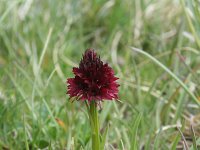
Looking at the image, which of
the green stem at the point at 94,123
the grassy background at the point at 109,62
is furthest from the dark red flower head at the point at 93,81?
the grassy background at the point at 109,62

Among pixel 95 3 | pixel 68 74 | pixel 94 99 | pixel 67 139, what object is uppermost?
pixel 95 3

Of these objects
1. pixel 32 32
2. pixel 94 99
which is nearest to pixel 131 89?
pixel 32 32

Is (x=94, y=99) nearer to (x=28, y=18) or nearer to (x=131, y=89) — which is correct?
(x=131, y=89)

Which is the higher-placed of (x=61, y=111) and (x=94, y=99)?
(x=61, y=111)

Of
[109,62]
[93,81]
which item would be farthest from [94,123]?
[109,62]

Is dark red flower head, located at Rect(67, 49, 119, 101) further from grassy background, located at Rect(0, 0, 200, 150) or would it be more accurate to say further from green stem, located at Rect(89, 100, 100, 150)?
grassy background, located at Rect(0, 0, 200, 150)

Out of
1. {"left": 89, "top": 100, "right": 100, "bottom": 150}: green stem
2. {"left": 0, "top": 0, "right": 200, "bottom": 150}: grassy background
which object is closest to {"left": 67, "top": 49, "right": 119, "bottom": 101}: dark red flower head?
{"left": 89, "top": 100, "right": 100, "bottom": 150}: green stem
